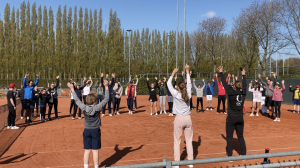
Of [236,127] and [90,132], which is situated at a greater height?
[90,132]

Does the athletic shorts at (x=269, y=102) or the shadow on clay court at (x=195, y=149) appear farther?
the athletic shorts at (x=269, y=102)

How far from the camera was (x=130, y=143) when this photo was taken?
26.3 ft

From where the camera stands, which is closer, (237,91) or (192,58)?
(237,91)

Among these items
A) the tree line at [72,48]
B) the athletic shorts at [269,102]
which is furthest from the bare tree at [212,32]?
the athletic shorts at [269,102]

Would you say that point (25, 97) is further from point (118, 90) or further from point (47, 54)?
point (47, 54)

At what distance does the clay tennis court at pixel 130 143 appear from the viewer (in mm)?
6219

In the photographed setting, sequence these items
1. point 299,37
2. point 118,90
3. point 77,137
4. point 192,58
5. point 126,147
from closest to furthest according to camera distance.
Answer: point 126,147 → point 77,137 → point 118,90 → point 299,37 → point 192,58

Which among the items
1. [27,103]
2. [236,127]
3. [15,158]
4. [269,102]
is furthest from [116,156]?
[269,102]

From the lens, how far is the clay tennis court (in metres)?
6.22

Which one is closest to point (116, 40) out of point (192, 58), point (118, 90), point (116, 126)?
point (192, 58)

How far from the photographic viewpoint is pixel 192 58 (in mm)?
52250

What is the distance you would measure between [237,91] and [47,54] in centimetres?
5326

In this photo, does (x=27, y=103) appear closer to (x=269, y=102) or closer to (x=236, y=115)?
(x=236, y=115)

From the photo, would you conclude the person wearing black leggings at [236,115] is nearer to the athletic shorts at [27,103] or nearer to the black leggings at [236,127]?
the black leggings at [236,127]
